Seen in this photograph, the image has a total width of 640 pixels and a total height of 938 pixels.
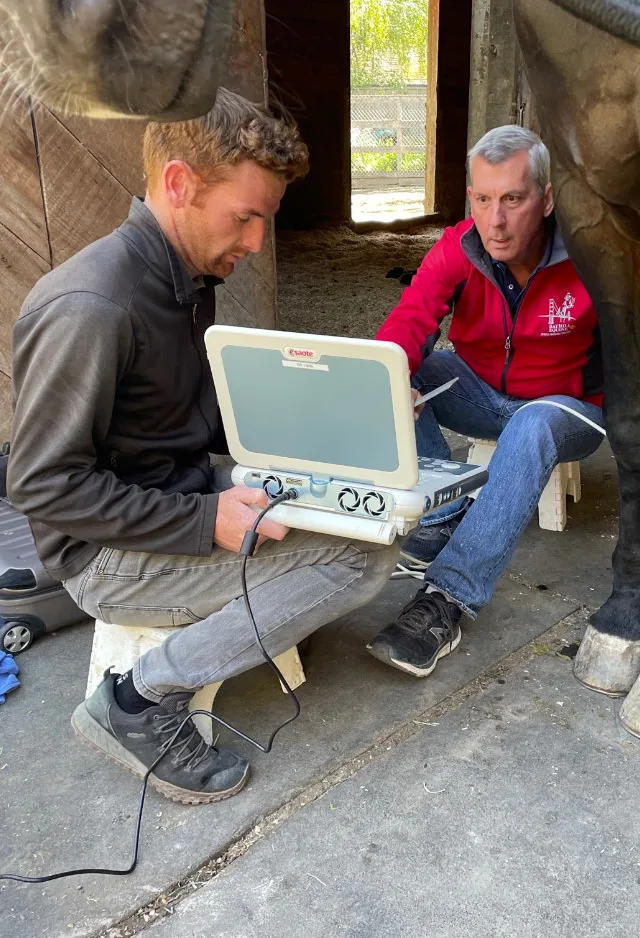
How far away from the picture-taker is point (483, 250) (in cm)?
190

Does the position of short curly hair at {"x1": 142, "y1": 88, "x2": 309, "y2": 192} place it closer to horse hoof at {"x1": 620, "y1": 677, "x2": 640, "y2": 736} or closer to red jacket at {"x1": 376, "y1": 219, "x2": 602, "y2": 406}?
red jacket at {"x1": 376, "y1": 219, "x2": 602, "y2": 406}

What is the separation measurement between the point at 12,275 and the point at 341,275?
315 centimetres

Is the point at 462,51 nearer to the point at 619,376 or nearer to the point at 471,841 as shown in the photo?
the point at 619,376

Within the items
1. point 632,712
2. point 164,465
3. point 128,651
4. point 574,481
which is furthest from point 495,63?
point 128,651

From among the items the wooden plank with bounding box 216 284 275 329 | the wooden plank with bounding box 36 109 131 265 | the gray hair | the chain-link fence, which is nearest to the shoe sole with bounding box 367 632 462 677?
the gray hair

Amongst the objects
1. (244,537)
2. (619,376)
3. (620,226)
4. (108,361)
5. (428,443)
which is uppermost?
(620,226)

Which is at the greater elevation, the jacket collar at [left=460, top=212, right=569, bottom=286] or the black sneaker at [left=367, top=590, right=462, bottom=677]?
the jacket collar at [left=460, top=212, right=569, bottom=286]

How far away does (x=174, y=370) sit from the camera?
4.51ft

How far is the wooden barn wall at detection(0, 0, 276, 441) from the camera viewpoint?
2.21 m

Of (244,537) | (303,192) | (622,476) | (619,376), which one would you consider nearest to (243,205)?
(244,537)

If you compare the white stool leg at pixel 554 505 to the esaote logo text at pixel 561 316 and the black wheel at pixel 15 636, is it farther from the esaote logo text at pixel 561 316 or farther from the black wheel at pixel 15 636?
the black wheel at pixel 15 636

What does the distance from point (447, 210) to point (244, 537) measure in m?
6.91

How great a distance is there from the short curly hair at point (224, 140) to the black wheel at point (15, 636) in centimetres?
99

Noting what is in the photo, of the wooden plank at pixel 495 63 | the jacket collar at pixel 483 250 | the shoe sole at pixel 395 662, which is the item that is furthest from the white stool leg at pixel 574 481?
the wooden plank at pixel 495 63
